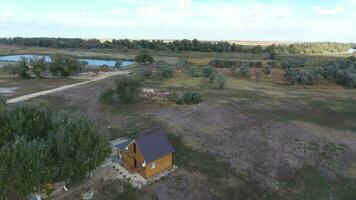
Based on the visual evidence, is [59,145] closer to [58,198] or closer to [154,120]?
[58,198]

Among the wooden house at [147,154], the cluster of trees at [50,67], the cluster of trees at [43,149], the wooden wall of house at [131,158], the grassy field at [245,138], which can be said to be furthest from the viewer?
the cluster of trees at [50,67]

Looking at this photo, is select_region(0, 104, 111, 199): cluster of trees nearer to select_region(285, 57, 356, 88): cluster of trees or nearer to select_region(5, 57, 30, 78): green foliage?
select_region(5, 57, 30, 78): green foliage

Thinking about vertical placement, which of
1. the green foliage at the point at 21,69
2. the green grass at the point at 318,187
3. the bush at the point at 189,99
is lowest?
the green grass at the point at 318,187

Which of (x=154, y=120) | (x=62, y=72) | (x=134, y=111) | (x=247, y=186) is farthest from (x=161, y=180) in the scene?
(x=62, y=72)

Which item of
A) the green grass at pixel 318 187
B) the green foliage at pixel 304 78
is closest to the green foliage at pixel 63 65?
the green foliage at pixel 304 78

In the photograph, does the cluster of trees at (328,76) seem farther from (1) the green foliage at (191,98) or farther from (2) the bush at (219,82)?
(1) the green foliage at (191,98)

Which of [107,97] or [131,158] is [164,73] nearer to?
[107,97]
